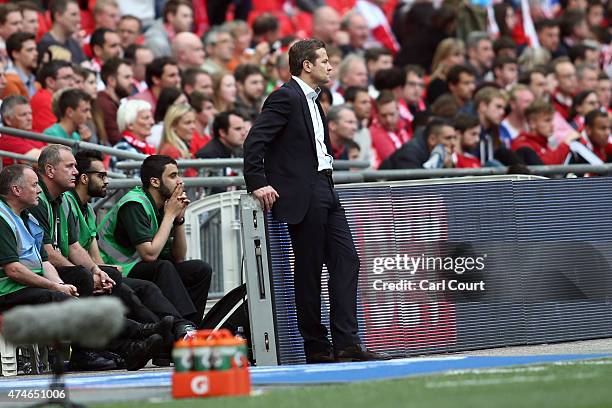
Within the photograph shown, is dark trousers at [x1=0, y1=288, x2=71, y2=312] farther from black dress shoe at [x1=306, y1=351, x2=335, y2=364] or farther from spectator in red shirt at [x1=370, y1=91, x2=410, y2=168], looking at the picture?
spectator in red shirt at [x1=370, y1=91, x2=410, y2=168]

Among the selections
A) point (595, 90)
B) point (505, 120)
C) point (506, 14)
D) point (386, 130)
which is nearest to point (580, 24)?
point (506, 14)

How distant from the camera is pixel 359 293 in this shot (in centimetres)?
1271

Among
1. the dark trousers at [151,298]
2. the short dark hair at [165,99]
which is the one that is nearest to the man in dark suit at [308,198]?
the dark trousers at [151,298]

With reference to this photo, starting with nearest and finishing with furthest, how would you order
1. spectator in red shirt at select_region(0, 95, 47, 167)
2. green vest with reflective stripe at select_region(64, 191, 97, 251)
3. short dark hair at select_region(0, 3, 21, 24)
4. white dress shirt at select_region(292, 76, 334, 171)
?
white dress shirt at select_region(292, 76, 334, 171), green vest with reflective stripe at select_region(64, 191, 97, 251), spectator in red shirt at select_region(0, 95, 47, 167), short dark hair at select_region(0, 3, 21, 24)

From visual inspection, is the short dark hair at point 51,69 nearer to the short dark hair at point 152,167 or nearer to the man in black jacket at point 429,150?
the short dark hair at point 152,167

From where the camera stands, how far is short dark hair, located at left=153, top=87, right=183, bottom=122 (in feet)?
56.3

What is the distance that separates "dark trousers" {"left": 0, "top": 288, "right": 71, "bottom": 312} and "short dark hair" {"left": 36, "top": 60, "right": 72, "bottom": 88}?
4.70 m

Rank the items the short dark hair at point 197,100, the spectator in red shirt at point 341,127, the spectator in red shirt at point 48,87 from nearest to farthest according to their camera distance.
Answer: the spectator in red shirt at point 48,87, the spectator in red shirt at point 341,127, the short dark hair at point 197,100

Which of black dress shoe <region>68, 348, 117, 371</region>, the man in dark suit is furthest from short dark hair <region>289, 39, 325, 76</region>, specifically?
→ black dress shoe <region>68, 348, 117, 371</region>

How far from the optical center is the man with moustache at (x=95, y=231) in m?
13.0

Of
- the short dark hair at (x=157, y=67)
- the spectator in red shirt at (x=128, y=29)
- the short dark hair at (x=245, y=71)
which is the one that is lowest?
the short dark hair at (x=245, y=71)

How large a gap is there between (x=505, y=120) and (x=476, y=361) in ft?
31.3

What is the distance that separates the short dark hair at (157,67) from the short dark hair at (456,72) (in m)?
4.47

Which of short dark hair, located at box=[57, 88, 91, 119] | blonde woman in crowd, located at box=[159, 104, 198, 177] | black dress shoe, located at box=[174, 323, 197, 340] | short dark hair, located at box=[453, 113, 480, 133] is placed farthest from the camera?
short dark hair, located at box=[453, 113, 480, 133]
